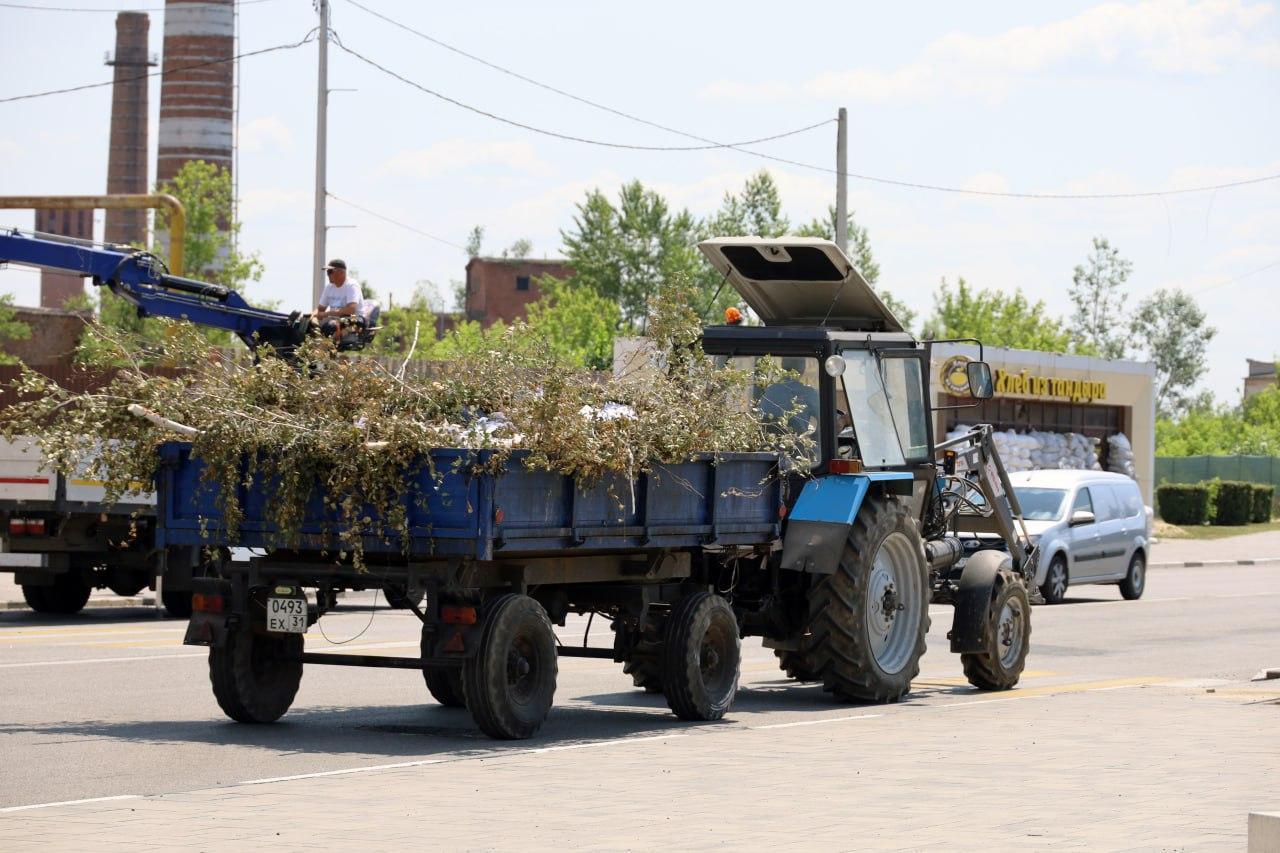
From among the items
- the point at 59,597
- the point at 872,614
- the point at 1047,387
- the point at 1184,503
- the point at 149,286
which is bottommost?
the point at 59,597

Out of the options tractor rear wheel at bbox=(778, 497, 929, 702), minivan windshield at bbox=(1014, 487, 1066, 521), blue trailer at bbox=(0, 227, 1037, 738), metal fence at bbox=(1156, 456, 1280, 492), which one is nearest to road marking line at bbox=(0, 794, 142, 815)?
blue trailer at bbox=(0, 227, 1037, 738)

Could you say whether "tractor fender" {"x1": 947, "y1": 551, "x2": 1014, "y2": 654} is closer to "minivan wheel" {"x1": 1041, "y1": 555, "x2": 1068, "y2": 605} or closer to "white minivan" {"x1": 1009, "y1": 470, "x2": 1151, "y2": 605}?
"white minivan" {"x1": 1009, "y1": 470, "x2": 1151, "y2": 605}

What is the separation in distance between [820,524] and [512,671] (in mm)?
2960

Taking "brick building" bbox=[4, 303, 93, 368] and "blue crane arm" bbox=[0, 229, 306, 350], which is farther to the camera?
"brick building" bbox=[4, 303, 93, 368]

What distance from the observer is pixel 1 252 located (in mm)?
19109

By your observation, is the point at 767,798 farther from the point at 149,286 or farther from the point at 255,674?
the point at 149,286

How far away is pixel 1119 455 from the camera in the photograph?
170ft

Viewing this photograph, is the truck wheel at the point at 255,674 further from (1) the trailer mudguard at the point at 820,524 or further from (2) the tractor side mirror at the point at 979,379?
(2) the tractor side mirror at the point at 979,379

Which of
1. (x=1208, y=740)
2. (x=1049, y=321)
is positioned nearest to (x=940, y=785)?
(x=1208, y=740)

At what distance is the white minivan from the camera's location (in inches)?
1051

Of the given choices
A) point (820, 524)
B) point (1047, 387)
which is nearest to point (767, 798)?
point (820, 524)

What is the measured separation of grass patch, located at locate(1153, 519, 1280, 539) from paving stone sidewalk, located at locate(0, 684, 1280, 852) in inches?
1636

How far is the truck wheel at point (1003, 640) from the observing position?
15242 mm

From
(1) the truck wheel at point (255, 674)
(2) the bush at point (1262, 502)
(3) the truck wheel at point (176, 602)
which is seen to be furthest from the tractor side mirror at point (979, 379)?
(2) the bush at point (1262, 502)
